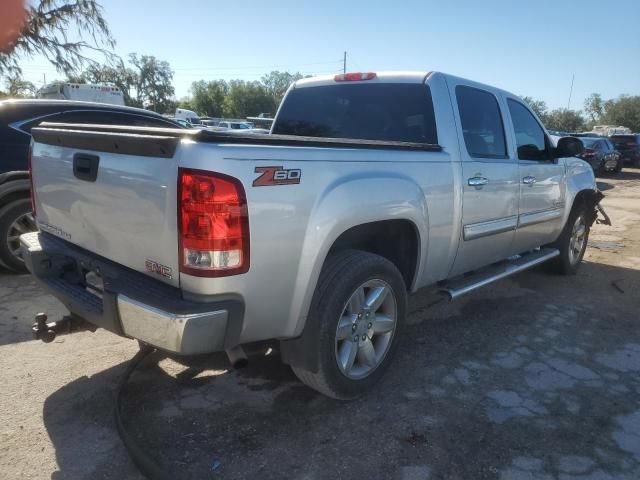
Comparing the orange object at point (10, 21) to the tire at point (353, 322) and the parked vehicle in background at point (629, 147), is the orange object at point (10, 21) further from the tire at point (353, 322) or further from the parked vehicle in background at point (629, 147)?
the parked vehicle in background at point (629, 147)

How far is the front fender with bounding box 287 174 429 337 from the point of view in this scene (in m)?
2.38

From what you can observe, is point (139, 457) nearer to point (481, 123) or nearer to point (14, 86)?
point (481, 123)

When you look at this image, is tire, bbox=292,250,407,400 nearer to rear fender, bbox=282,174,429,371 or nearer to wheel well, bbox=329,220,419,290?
rear fender, bbox=282,174,429,371

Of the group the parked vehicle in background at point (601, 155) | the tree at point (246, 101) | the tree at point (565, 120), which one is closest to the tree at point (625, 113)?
the tree at point (565, 120)

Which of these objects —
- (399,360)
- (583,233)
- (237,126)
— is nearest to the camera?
(399,360)

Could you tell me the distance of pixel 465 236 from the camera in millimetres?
3553

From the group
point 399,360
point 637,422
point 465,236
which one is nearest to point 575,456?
point 637,422

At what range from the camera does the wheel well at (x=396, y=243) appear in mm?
3080

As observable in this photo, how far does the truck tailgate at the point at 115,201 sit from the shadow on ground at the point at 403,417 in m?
0.94

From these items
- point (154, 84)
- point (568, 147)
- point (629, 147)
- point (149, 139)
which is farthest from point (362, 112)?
point (154, 84)

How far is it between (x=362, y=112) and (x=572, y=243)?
11.3 ft

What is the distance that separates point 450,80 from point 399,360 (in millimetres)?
2114

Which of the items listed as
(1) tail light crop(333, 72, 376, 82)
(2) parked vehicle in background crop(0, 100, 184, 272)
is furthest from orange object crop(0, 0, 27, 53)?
(1) tail light crop(333, 72, 376, 82)

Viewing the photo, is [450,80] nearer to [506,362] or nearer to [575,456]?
[506,362]
